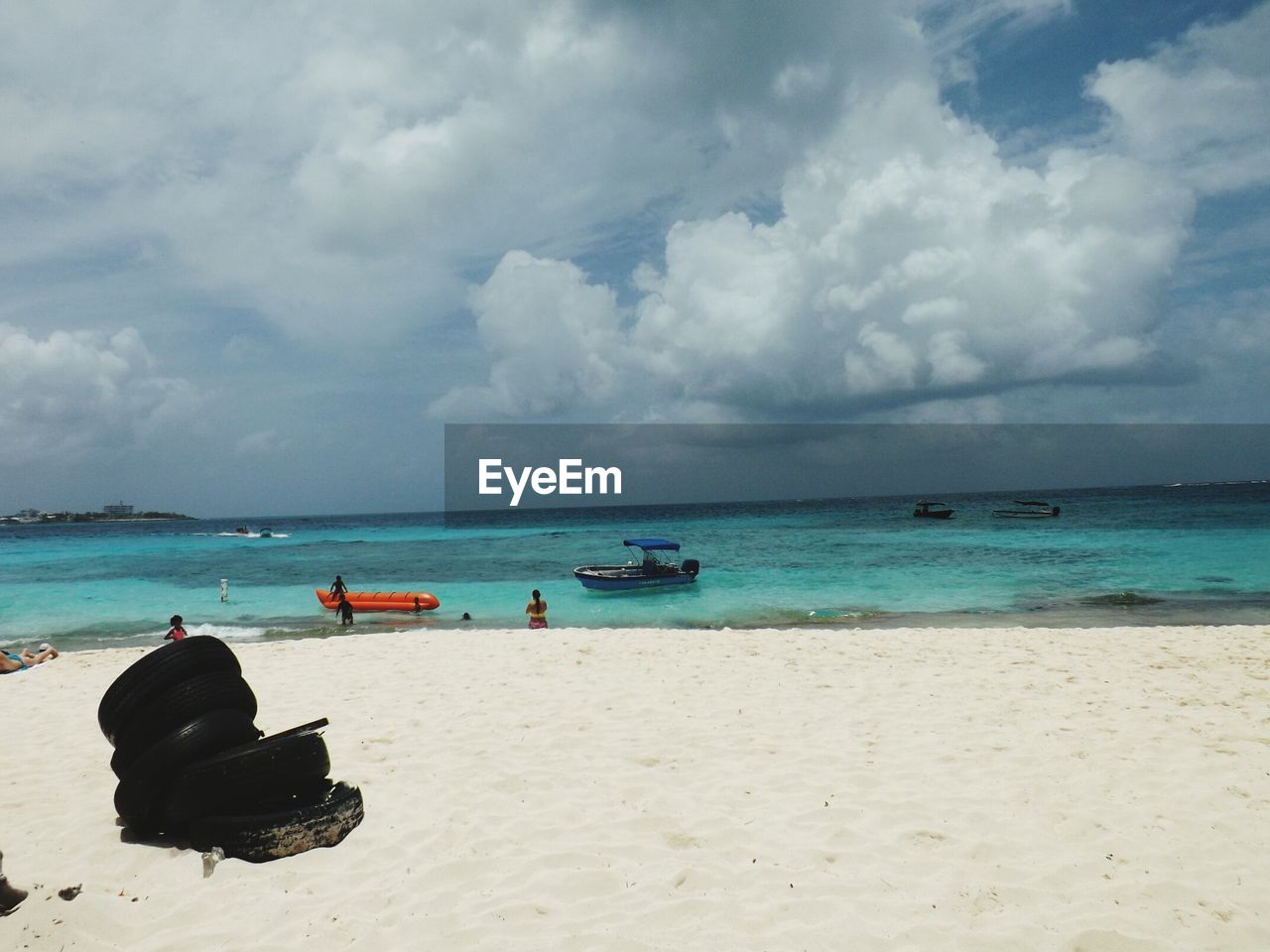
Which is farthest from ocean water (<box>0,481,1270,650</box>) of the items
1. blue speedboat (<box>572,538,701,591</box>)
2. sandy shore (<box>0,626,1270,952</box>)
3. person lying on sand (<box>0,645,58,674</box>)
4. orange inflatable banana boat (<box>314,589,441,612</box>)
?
sandy shore (<box>0,626,1270,952</box>)

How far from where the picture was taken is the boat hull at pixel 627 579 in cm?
3067

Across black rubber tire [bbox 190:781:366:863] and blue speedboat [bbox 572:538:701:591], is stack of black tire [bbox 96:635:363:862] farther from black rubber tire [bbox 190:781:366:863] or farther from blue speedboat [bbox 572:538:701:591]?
blue speedboat [bbox 572:538:701:591]

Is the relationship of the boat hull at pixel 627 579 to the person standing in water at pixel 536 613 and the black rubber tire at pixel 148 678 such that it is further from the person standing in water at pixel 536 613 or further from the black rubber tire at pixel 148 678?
the black rubber tire at pixel 148 678

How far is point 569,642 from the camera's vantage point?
46.5ft

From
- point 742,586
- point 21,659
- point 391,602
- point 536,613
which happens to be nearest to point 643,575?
point 742,586

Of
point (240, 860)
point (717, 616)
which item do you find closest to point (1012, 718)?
point (240, 860)

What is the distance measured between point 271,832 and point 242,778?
490 millimetres

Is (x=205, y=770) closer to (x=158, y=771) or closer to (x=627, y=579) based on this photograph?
(x=158, y=771)

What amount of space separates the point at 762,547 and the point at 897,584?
936 inches

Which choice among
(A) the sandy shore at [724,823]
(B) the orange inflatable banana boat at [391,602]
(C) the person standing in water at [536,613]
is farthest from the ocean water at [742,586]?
(A) the sandy shore at [724,823]

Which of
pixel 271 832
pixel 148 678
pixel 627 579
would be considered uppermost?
pixel 148 678

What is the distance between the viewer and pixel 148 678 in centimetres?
542

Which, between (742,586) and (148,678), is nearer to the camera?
(148,678)

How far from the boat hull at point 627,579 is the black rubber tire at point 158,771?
25396 mm
